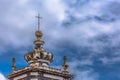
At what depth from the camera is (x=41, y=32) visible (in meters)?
73.0

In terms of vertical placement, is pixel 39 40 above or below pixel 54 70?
above

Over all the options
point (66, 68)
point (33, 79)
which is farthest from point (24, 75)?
point (66, 68)

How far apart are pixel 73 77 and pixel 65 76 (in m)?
1.79

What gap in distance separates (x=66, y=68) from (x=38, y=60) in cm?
415

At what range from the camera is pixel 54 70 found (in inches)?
2753

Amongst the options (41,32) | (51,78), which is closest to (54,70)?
(51,78)

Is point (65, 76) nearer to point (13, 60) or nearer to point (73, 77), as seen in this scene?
point (73, 77)

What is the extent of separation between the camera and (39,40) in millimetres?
72438

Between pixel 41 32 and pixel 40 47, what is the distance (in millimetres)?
2292

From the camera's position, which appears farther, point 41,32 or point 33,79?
point 41,32

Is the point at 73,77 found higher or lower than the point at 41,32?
lower

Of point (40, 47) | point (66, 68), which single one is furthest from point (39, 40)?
point (66, 68)

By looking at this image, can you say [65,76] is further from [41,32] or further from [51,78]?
[41,32]

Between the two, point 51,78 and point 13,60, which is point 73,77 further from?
point 13,60
